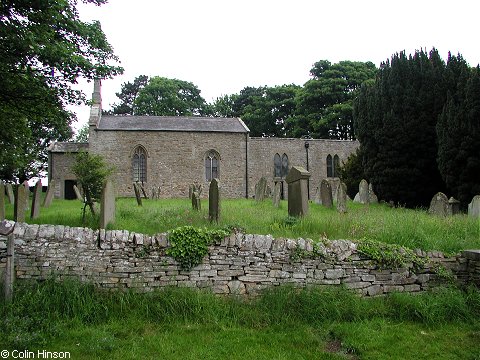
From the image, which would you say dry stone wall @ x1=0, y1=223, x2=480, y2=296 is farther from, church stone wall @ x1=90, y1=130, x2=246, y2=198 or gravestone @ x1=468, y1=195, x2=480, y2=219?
church stone wall @ x1=90, y1=130, x2=246, y2=198

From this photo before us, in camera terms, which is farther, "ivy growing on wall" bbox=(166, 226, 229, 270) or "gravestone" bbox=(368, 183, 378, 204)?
"gravestone" bbox=(368, 183, 378, 204)

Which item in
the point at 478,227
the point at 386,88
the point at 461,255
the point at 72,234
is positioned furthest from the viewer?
the point at 386,88

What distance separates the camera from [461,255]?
677cm

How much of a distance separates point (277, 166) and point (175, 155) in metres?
7.98

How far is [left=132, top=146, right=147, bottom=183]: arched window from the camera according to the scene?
88.6 ft

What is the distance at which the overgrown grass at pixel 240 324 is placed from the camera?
4809 mm

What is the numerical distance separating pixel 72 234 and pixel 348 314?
463 centimetres

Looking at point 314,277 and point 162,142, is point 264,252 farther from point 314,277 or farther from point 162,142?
point 162,142

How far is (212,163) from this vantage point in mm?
28109

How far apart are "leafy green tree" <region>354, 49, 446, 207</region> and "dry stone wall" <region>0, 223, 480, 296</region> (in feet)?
30.8

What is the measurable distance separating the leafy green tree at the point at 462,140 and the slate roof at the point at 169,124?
16.7 meters

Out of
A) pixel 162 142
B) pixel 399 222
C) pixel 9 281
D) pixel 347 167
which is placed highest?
pixel 162 142

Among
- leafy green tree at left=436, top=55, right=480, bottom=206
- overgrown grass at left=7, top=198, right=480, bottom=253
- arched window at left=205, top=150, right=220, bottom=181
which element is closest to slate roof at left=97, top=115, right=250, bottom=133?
arched window at left=205, top=150, right=220, bottom=181

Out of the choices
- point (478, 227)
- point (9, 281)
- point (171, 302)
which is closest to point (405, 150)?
point (478, 227)
